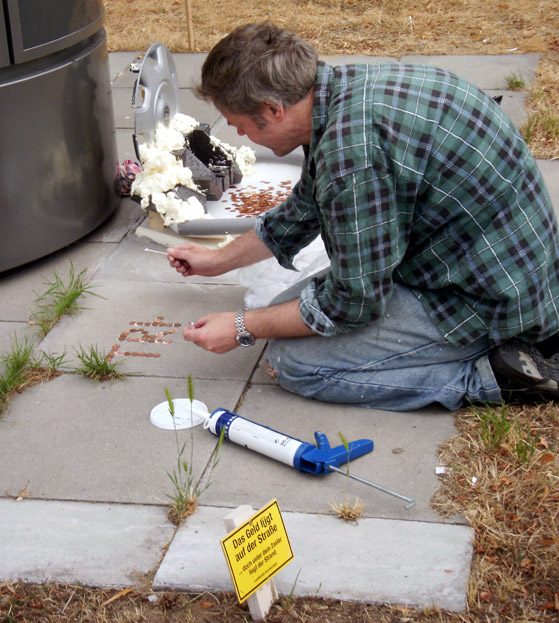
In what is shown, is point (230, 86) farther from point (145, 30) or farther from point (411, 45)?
point (145, 30)

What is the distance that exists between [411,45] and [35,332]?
5.06 meters

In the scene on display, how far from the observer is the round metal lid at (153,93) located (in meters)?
4.15

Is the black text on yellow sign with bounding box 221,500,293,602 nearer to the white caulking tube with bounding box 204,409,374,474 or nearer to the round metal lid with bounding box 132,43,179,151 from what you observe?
the white caulking tube with bounding box 204,409,374,474

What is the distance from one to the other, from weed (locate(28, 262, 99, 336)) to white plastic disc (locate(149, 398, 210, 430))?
0.84 m

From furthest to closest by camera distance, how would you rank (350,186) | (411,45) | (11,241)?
(411,45), (11,241), (350,186)

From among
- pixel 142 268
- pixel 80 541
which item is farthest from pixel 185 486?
pixel 142 268

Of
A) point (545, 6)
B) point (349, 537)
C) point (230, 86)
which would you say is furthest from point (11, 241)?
point (545, 6)

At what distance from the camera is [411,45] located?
7.28m

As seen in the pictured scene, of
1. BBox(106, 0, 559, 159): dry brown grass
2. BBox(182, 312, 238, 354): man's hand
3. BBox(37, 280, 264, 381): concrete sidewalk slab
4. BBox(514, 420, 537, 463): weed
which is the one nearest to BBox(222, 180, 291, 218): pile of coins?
BBox(37, 280, 264, 381): concrete sidewalk slab

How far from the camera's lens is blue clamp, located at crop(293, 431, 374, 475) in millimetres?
2439

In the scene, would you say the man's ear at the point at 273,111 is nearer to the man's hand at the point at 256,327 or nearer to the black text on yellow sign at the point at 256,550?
the man's hand at the point at 256,327

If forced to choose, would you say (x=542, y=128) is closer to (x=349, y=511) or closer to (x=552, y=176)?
(x=552, y=176)

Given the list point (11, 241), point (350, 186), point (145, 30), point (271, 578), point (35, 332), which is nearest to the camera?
point (271, 578)

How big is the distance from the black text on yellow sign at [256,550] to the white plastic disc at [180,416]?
32.7 inches
